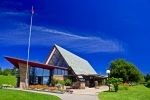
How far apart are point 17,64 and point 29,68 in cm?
272

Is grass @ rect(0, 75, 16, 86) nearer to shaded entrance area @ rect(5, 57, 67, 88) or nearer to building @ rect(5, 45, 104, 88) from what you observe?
building @ rect(5, 45, 104, 88)

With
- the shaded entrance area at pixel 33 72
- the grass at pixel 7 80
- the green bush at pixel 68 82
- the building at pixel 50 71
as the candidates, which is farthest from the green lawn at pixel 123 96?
the grass at pixel 7 80

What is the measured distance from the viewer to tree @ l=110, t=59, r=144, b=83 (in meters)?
100

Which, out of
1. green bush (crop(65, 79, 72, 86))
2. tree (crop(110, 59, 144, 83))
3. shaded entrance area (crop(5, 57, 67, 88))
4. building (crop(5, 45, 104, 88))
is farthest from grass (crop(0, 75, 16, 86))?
tree (crop(110, 59, 144, 83))

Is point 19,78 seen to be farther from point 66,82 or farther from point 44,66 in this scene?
point 66,82

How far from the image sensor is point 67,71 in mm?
56188

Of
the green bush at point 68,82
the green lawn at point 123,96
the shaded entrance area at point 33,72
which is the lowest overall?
the green lawn at point 123,96

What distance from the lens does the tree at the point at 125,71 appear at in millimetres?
100000

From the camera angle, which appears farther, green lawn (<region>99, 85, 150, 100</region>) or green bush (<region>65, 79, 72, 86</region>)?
green bush (<region>65, 79, 72, 86</region>)

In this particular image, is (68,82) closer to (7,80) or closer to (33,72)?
(33,72)

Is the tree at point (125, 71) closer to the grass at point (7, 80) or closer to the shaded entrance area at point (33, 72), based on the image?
the grass at point (7, 80)

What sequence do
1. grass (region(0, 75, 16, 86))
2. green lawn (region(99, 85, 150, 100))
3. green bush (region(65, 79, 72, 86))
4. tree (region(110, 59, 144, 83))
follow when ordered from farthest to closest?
tree (region(110, 59, 144, 83)) < grass (region(0, 75, 16, 86)) < green bush (region(65, 79, 72, 86)) < green lawn (region(99, 85, 150, 100))

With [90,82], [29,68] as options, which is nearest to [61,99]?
[29,68]

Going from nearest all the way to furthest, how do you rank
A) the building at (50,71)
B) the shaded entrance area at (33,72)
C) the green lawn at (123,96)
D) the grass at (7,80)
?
the green lawn at (123,96)
the shaded entrance area at (33,72)
the building at (50,71)
the grass at (7,80)
